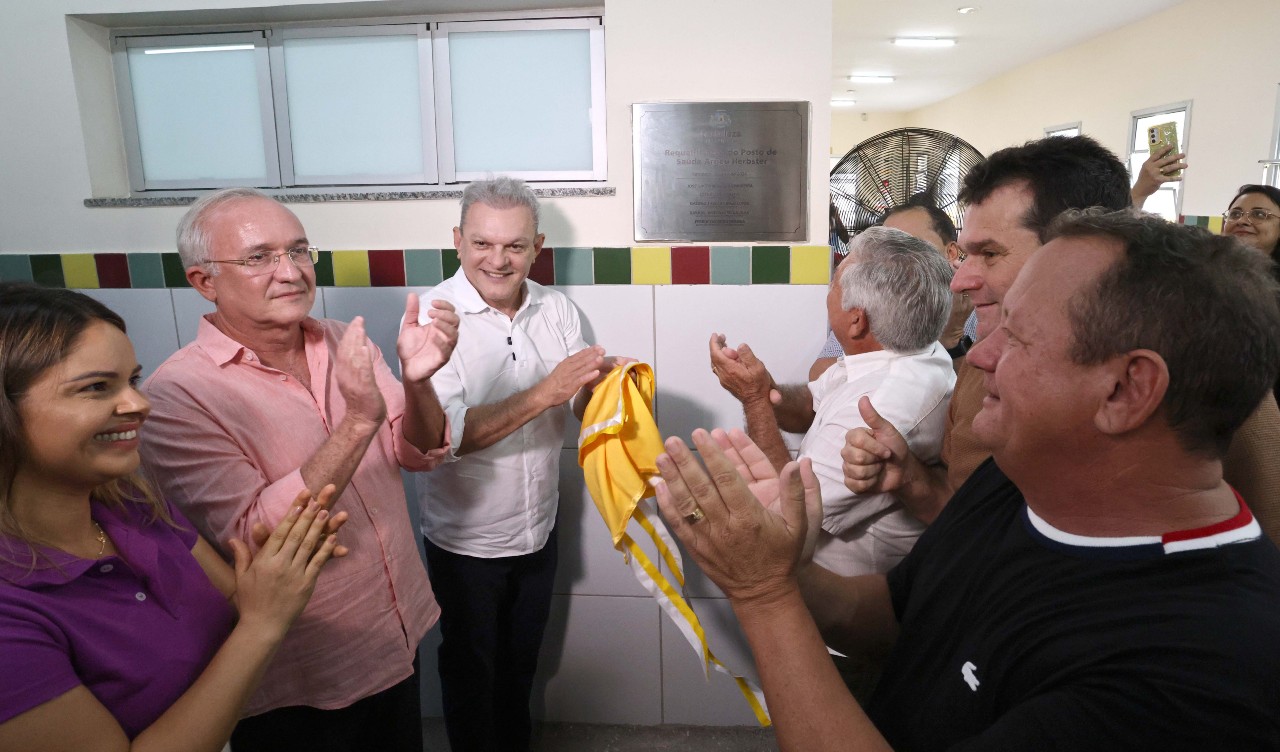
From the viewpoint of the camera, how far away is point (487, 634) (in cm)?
205

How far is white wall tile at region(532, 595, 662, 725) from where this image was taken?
2492 millimetres

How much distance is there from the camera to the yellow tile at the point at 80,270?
7.82ft

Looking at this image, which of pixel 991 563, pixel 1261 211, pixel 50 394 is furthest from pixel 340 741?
pixel 1261 211

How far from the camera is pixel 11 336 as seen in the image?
0.97 metres

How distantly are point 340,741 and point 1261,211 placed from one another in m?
4.26

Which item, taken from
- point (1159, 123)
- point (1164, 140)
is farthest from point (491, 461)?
point (1159, 123)

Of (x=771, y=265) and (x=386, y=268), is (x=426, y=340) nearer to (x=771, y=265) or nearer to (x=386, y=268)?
(x=386, y=268)

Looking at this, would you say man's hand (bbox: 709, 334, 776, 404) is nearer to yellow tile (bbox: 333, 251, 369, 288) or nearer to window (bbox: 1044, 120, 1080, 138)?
yellow tile (bbox: 333, 251, 369, 288)

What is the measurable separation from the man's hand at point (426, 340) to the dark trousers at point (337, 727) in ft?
2.37

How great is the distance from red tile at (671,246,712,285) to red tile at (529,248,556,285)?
0.38 metres

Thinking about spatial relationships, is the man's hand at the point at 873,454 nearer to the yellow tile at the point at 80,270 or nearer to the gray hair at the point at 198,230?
the gray hair at the point at 198,230

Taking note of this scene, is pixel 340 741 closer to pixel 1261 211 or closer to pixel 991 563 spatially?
pixel 991 563

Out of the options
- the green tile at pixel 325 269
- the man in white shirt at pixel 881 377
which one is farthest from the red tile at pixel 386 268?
the man in white shirt at pixel 881 377

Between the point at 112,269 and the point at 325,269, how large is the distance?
0.74m
